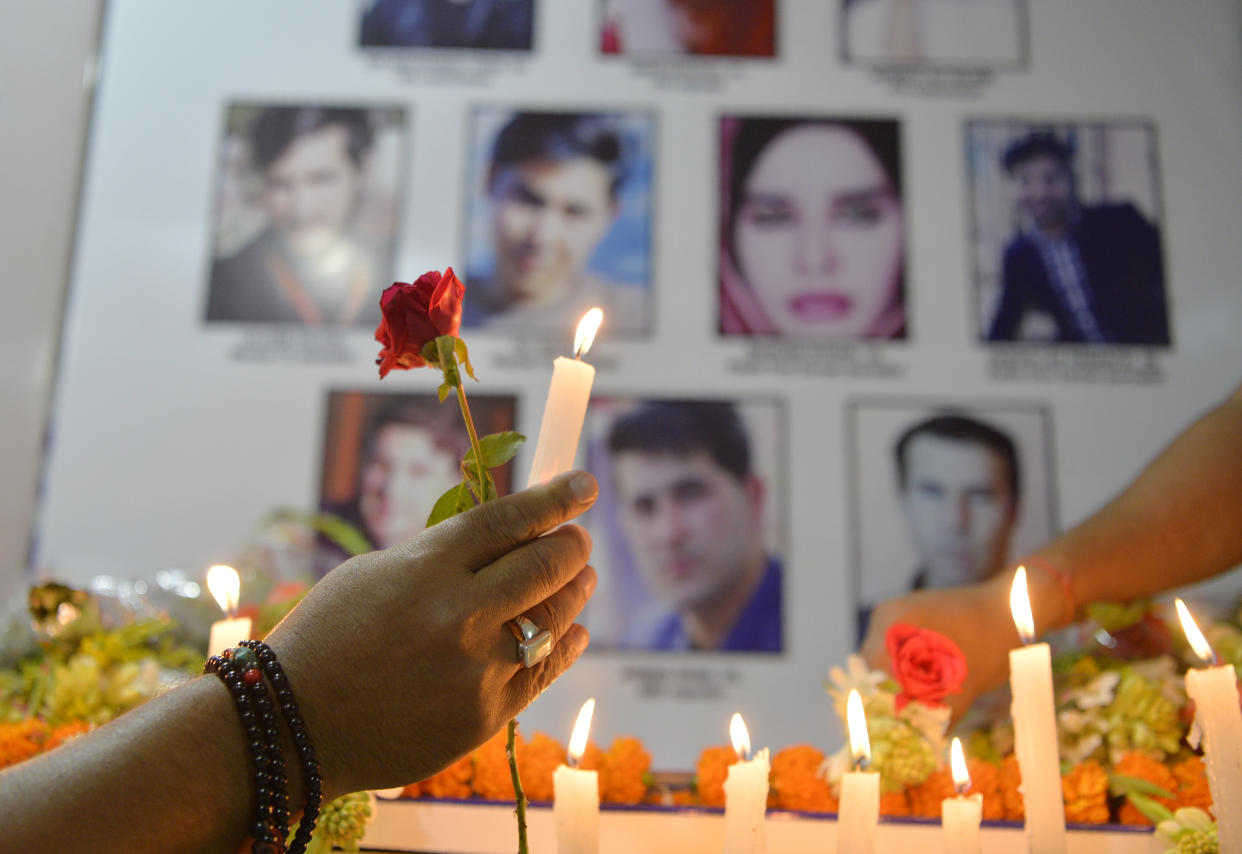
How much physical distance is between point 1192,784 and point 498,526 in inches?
29.2

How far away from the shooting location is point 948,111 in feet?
5.43

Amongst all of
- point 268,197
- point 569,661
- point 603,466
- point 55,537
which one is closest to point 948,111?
point 603,466

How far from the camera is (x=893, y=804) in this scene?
33.1 inches

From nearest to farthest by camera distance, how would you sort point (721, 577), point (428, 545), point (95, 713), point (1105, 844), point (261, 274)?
1. point (428, 545)
2. point (1105, 844)
3. point (95, 713)
4. point (721, 577)
5. point (261, 274)

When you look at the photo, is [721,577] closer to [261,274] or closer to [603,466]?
[603,466]

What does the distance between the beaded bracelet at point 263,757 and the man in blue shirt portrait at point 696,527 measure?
0.99 meters

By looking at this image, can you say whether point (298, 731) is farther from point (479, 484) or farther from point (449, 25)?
point (449, 25)

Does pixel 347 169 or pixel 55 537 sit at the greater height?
pixel 347 169

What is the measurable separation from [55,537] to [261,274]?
579mm

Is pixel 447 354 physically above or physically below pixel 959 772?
above

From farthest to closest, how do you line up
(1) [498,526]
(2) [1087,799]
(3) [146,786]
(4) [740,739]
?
(2) [1087,799], (4) [740,739], (1) [498,526], (3) [146,786]

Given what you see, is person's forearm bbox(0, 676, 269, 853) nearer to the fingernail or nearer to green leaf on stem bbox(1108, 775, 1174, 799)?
the fingernail

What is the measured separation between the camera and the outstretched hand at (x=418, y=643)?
0.56 meters

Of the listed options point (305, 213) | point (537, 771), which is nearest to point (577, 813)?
point (537, 771)
